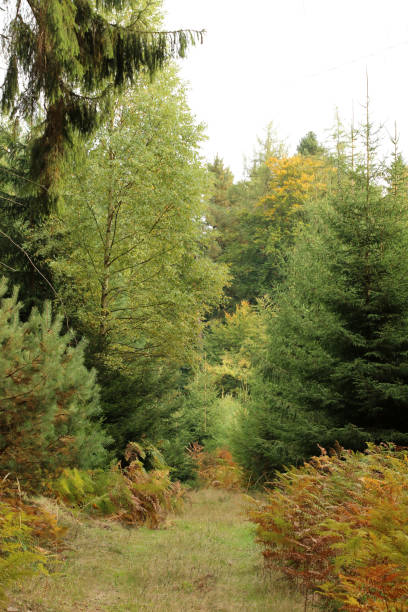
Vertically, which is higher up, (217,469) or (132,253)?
(132,253)

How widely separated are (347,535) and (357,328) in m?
5.48

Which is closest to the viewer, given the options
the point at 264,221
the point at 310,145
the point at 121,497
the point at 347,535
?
the point at 347,535

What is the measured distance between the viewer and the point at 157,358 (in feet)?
44.3

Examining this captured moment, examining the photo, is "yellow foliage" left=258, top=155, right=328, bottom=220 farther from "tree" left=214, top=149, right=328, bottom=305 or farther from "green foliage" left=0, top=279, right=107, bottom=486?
"green foliage" left=0, top=279, right=107, bottom=486

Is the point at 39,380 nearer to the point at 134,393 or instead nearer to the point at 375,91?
the point at 134,393

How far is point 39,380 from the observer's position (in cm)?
538

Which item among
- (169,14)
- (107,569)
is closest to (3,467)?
(107,569)

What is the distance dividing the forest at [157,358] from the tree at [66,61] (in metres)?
0.02

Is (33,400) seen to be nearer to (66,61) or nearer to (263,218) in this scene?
(66,61)

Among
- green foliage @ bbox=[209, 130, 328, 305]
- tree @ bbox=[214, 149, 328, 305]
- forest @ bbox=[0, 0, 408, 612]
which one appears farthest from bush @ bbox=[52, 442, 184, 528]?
tree @ bbox=[214, 149, 328, 305]

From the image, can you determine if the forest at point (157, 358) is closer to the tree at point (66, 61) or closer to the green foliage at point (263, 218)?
the tree at point (66, 61)

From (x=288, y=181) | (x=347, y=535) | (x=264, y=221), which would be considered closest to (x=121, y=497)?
(x=347, y=535)

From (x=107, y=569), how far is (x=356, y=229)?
6562 mm

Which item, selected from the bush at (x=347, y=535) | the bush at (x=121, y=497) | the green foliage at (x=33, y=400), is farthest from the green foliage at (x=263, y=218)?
the bush at (x=347, y=535)
